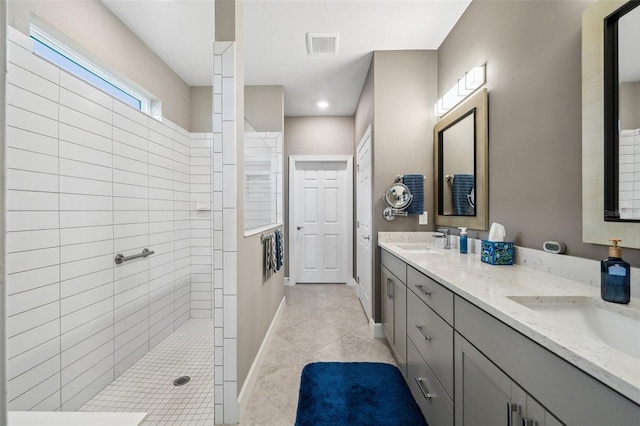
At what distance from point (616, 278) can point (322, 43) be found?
2434 millimetres

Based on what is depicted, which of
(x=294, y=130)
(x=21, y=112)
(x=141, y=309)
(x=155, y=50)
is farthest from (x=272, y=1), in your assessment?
(x=141, y=309)

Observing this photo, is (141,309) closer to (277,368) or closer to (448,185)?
(277,368)

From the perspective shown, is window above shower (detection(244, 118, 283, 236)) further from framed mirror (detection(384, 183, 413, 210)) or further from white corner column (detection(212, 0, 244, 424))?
framed mirror (detection(384, 183, 413, 210))

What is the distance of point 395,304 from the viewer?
6.48 feet

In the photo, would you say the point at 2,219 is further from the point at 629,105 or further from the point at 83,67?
the point at 83,67

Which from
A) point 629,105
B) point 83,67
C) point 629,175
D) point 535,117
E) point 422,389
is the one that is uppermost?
point 83,67

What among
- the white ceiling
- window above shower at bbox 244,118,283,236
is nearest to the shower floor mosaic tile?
window above shower at bbox 244,118,283,236

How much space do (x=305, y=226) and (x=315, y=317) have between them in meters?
1.65

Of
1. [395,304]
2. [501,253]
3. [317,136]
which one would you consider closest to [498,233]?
[501,253]

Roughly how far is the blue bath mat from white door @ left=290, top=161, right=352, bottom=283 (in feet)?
7.52

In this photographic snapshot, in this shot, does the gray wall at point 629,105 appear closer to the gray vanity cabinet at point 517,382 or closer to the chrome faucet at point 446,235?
the gray vanity cabinet at point 517,382

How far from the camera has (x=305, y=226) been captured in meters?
4.27

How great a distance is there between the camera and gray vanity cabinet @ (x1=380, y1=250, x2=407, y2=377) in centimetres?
A: 176

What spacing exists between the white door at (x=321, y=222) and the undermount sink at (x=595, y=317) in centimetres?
335
